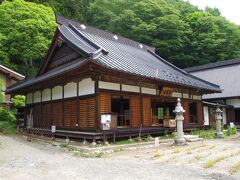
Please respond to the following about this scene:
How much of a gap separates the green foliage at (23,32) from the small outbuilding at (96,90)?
9.73 m

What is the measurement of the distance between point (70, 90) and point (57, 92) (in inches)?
69.6

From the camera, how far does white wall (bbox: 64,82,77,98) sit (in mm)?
14303

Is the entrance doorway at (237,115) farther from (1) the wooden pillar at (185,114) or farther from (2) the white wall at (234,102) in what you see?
(1) the wooden pillar at (185,114)

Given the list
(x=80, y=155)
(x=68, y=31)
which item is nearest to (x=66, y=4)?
(x=68, y=31)

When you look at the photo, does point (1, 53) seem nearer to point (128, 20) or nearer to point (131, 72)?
point (128, 20)

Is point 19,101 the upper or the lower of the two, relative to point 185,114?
upper

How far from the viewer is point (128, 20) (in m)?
37.7

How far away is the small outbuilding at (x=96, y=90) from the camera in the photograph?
12609 mm

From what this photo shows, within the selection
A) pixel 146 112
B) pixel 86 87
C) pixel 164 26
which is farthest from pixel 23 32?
pixel 164 26

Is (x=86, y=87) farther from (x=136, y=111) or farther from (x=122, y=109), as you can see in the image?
(x=122, y=109)

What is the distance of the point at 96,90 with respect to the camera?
41.2 ft

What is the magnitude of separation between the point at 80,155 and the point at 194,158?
4.22m

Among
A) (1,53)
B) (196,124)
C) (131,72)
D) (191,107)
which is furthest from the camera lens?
(1,53)

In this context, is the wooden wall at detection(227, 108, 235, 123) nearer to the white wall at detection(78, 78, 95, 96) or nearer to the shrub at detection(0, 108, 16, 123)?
the white wall at detection(78, 78, 95, 96)
